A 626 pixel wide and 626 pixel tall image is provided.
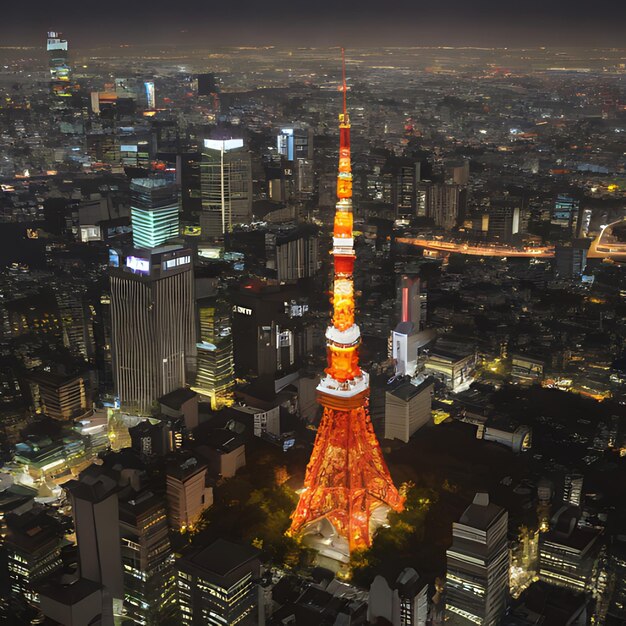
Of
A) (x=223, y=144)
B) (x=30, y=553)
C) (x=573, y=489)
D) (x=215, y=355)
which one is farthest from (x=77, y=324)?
(x=573, y=489)

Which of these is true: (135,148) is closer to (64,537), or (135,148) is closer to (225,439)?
(225,439)

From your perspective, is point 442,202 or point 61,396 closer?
point 61,396

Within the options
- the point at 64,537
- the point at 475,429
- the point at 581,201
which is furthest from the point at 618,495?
the point at 581,201

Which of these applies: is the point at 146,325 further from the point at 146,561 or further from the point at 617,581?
the point at 617,581

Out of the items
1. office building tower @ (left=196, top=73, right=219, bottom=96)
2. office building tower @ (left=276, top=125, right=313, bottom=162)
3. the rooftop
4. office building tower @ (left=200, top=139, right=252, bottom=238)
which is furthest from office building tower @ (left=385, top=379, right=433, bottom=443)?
office building tower @ (left=200, top=139, right=252, bottom=238)

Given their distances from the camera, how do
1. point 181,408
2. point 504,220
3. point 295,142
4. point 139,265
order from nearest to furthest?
1. point 181,408
2. point 139,265
3. point 295,142
4. point 504,220

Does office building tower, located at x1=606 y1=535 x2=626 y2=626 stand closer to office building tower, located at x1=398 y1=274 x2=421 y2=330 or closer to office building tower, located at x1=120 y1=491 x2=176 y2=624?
office building tower, located at x1=120 y1=491 x2=176 y2=624
